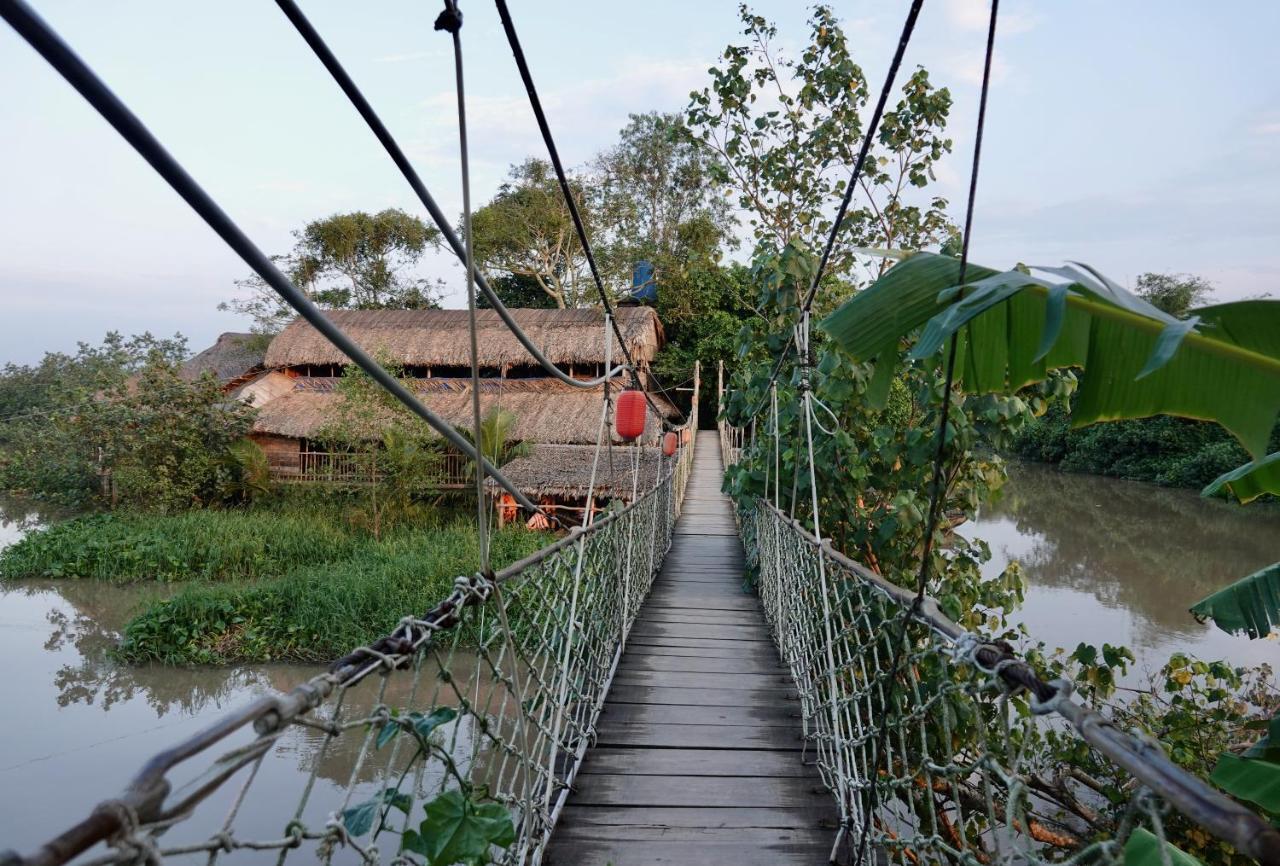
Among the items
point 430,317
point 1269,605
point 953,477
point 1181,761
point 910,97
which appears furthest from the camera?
point 430,317

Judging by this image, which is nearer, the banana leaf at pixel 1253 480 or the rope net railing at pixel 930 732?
the rope net railing at pixel 930 732

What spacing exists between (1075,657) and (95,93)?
3.35m

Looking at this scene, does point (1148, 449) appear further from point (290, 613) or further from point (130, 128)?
point (130, 128)

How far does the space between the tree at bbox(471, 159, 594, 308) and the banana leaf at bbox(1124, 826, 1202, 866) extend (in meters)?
15.4

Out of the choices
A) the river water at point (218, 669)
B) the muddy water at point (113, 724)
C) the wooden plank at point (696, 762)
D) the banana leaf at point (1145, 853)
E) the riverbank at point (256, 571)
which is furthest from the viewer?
the riverbank at point (256, 571)

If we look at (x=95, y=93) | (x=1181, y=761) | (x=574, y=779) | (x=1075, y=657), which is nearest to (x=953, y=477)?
(x=1075, y=657)

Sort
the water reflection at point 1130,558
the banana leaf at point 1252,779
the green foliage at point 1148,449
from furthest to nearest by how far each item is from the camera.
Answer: the green foliage at point 1148,449 → the water reflection at point 1130,558 → the banana leaf at point 1252,779

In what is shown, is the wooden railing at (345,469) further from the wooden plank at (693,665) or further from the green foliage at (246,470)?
the wooden plank at (693,665)

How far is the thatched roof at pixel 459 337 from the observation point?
12578mm

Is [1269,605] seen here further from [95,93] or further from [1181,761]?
[95,93]

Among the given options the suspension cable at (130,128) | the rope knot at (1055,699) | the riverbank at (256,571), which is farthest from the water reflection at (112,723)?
the rope knot at (1055,699)

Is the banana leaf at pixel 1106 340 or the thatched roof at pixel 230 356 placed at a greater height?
the thatched roof at pixel 230 356

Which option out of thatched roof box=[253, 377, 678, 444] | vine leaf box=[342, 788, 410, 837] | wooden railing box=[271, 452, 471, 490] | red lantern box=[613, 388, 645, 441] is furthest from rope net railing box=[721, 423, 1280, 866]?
thatched roof box=[253, 377, 678, 444]

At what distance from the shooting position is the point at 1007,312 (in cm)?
131
